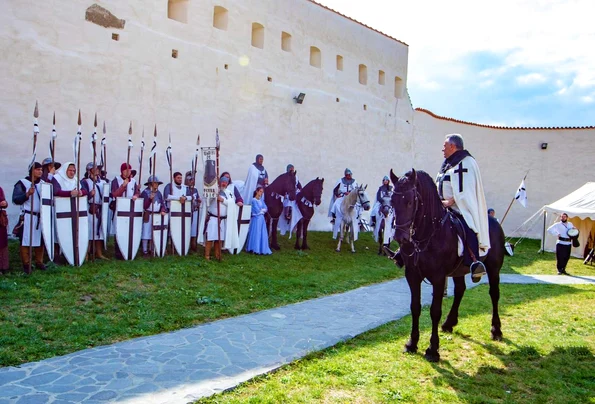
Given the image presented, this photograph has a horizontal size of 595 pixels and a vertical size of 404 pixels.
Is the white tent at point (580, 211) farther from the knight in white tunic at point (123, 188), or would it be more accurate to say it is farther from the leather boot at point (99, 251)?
the leather boot at point (99, 251)

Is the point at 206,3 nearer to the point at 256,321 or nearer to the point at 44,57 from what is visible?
the point at 44,57

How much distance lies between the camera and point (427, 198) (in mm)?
5484

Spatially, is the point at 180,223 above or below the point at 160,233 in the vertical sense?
above

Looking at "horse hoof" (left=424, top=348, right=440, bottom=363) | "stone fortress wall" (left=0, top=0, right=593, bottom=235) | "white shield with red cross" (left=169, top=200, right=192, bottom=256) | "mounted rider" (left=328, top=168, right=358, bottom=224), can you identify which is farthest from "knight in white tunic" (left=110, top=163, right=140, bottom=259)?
"mounted rider" (left=328, top=168, right=358, bottom=224)

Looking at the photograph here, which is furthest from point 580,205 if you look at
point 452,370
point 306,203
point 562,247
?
point 452,370

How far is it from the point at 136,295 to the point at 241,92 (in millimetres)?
10279

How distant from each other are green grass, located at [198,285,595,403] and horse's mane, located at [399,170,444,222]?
164cm

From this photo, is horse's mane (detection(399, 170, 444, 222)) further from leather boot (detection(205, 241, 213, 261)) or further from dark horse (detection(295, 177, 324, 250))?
dark horse (detection(295, 177, 324, 250))

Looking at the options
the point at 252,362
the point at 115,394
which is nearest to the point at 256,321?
the point at 252,362

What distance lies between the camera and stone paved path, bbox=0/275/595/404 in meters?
4.14

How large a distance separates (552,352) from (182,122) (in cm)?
1188

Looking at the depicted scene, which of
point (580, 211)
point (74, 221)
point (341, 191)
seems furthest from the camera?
point (580, 211)

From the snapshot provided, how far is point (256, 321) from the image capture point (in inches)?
274

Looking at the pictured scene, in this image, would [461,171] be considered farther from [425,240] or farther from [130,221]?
[130,221]
